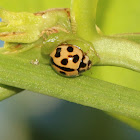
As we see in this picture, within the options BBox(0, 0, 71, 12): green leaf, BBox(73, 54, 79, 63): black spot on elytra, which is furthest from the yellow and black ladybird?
BBox(0, 0, 71, 12): green leaf

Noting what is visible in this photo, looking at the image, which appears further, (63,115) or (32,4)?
(63,115)

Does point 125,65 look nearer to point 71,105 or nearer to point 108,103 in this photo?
point 108,103

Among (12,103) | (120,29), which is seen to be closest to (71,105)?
(12,103)

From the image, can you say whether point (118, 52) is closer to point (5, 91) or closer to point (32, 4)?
point (5, 91)

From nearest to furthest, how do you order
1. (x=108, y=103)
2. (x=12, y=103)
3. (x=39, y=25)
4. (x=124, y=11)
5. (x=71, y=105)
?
(x=108, y=103) → (x=39, y=25) → (x=124, y=11) → (x=71, y=105) → (x=12, y=103)

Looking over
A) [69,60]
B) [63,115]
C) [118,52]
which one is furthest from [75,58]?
[63,115]

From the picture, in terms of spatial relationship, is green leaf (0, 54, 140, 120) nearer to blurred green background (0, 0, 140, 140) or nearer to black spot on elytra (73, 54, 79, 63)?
black spot on elytra (73, 54, 79, 63)

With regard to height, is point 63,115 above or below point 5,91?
below
